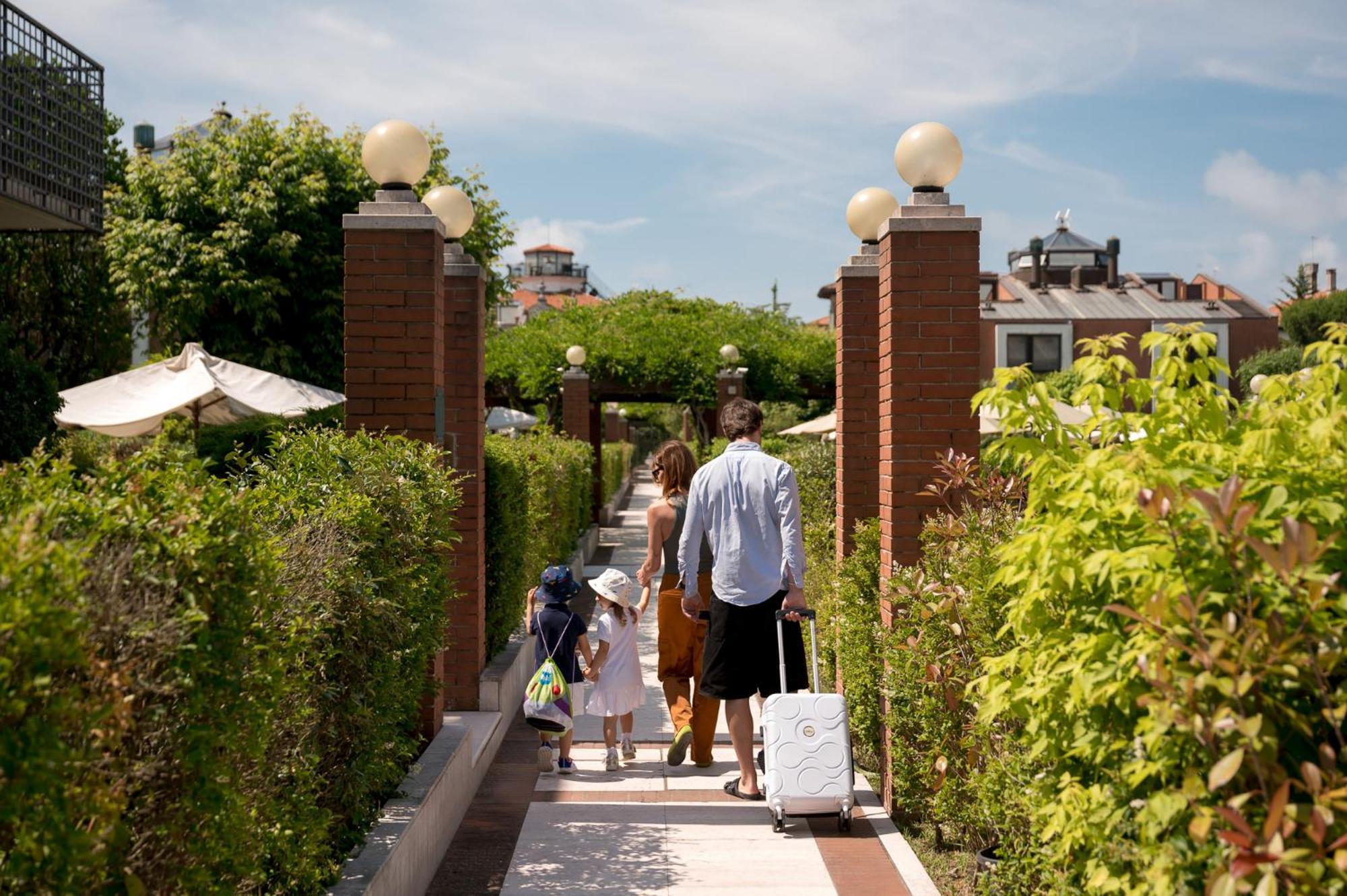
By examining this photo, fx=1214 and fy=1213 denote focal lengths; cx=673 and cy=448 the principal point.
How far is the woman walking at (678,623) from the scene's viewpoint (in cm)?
671

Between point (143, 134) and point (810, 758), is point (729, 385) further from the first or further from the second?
point (143, 134)

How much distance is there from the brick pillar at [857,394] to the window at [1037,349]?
49251 mm

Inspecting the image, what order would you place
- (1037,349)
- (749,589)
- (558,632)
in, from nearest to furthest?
(749,589)
(558,632)
(1037,349)

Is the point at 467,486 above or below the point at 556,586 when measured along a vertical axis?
above

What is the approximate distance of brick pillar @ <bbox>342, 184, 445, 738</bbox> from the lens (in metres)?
6.18

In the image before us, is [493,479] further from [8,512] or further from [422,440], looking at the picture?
[8,512]

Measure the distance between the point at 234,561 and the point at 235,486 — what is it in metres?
1.58

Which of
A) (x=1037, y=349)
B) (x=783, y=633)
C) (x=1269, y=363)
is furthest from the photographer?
(x=1037, y=349)

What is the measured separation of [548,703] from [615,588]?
836 millimetres

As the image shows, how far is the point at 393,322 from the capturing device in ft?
20.4

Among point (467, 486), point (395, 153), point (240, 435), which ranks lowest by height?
point (467, 486)

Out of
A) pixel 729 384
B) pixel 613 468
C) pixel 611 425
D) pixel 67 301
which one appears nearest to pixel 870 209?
pixel 729 384

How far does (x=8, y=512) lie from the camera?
2.46 metres

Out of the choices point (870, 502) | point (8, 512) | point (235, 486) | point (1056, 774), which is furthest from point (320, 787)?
point (870, 502)
